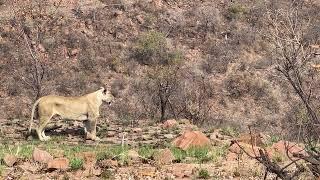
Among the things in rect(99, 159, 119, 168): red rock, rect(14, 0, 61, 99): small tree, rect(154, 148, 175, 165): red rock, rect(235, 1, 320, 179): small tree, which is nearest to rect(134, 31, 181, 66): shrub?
rect(14, 0, 61, 99): small tree

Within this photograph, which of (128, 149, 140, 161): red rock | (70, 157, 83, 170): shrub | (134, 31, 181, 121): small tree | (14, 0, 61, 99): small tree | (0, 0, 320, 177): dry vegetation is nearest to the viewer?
(70, 157, 83, 170): shrub

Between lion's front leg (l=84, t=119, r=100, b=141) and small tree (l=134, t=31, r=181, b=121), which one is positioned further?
small tree (l=134, t=31, r=181, b=121)

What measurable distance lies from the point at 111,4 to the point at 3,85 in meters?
8.91

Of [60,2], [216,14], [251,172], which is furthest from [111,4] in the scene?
[251,172]

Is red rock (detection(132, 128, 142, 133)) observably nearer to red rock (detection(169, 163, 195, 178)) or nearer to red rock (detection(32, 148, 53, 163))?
red rock (detection(32, 148, 53, 163))

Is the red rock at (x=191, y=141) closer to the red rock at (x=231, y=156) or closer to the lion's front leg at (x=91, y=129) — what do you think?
the red rock at (x=231, y=156)

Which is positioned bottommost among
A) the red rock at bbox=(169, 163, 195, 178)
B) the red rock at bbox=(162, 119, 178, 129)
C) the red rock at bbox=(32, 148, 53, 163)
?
the red rock at bbox=(169, 163, 195, 178)

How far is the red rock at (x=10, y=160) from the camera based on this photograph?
9364 mm

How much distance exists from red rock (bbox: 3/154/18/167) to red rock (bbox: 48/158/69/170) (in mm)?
653

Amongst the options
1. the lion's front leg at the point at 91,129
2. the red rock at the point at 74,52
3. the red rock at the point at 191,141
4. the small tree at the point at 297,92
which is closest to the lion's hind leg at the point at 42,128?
the lion's front leg at the point at 91,129

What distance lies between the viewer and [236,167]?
9.21 m

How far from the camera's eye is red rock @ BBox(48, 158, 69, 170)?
9.10m

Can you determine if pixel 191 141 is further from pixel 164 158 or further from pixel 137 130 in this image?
pixel 137 130

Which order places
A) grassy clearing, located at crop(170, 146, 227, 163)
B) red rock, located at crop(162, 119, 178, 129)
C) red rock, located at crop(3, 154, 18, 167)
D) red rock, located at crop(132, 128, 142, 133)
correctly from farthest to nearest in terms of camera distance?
red rock, located at crop(162, 119, 178, 129) → red rock, located at crop(132, 128, 142, 133) → grassy clearing, located at crop(170, 146, 227, 163) → red rock, located at crop(3, 154, 18, 167)
